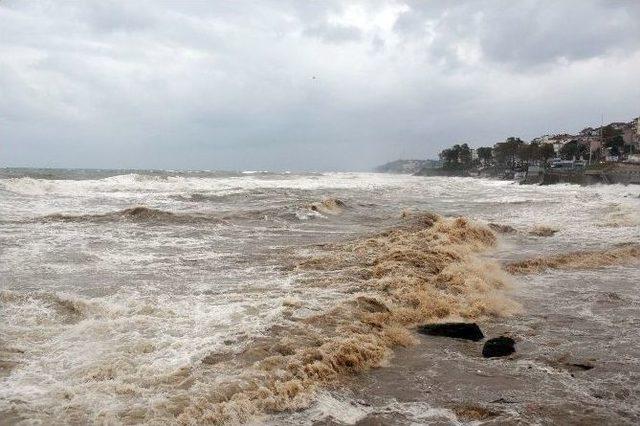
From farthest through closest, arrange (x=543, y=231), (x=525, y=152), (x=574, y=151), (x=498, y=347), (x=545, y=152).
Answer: (x=574, y=151) < (x=525, y=152) < (x=545, y=152) < (x=543, y=231) < (x=498, y=347)

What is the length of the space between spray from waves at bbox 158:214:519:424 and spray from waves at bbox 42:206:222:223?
26.9 ft

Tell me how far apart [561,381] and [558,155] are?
117 meters

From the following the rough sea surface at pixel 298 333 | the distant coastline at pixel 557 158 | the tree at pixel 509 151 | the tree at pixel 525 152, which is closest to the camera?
the rough sea surface at pixel 298 333

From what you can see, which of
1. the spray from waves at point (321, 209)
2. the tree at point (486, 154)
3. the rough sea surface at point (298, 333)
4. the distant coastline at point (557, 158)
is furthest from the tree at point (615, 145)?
Result: the rough sea surface at point (298, 333)

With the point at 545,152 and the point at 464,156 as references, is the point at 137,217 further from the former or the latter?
the point at 464,156

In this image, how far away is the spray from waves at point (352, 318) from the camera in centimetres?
514

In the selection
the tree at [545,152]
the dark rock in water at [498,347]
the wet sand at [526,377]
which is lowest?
the wet sand at [526,377]

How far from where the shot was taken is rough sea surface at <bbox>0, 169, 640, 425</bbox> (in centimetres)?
497

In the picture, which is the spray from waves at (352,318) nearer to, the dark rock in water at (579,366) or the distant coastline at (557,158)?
the dark rock in water at (579,366)

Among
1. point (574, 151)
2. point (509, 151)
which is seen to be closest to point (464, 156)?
point (509, 151)

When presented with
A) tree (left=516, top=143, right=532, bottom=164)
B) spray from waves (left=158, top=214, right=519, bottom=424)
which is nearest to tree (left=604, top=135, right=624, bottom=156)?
tree (left=516, top=143, right=532, bottom=164)

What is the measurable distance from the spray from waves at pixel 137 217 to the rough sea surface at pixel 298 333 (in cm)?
473

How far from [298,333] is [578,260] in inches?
338

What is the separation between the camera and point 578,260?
1248 cm
